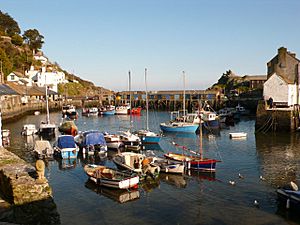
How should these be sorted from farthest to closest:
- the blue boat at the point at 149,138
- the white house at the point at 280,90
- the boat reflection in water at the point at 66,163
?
the white house at the point at 280,90 → the blue boat at the point at 149,138 → the boat reflection in water at the point at 66,163

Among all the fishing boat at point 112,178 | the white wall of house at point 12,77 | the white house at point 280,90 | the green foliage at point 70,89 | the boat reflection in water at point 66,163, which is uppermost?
the white wall of house at point 12,77

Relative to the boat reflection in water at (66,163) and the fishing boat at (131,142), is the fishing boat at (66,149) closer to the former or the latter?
the boat reflection in water at (66,163)

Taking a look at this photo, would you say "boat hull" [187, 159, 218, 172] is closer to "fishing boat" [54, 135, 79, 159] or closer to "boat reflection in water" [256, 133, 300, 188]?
"boat reflection in water" [256, 133, 300, 188]

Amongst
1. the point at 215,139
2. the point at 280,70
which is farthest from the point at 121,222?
the point at 280,70

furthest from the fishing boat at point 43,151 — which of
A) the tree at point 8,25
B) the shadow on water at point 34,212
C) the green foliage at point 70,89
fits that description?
the tree at point 8,25

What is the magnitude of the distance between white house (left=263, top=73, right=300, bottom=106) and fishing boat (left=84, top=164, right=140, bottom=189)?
35.5 meters

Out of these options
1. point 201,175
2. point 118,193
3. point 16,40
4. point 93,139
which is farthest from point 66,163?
point 16,40

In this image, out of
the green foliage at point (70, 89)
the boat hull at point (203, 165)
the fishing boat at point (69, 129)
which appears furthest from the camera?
the green foliage at point (70, 89)

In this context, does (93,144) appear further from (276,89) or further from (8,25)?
(8,25)

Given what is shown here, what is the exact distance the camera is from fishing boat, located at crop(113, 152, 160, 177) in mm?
24531

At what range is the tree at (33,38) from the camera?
13650 centimetres

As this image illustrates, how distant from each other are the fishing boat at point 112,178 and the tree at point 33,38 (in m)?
125

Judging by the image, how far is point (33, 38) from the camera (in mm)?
137250

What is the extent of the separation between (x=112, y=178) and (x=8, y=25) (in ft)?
401
